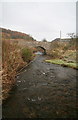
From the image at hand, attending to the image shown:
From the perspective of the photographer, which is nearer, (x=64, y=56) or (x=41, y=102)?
(x=41, y=102)

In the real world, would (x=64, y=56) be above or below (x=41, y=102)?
above

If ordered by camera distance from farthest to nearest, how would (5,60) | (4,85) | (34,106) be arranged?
(5,60) → (4,85) → (34,106)

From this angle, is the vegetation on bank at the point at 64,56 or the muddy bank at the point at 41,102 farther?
the vegetation on bank at the point at 64,56

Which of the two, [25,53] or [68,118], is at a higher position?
[25,53]

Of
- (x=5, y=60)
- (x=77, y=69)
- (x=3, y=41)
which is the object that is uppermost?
(x=3, y=41)

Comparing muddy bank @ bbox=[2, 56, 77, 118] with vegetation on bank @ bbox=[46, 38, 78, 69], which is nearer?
muddy bank @ bbox=[2, 56, 77, 118]

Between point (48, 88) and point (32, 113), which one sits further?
point (48, 88)

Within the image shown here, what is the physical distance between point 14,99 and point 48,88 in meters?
2.71

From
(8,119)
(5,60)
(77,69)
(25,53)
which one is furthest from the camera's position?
(25,53)

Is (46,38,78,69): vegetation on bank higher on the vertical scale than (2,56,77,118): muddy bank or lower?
higher

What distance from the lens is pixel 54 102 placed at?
5.97 metres

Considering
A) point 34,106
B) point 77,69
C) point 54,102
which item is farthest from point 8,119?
point 77,69

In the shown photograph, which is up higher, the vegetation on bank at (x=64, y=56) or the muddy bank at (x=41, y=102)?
the vegetation on bank at (x=64, y=56)

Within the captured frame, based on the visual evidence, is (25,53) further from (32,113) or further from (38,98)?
(32,113)
